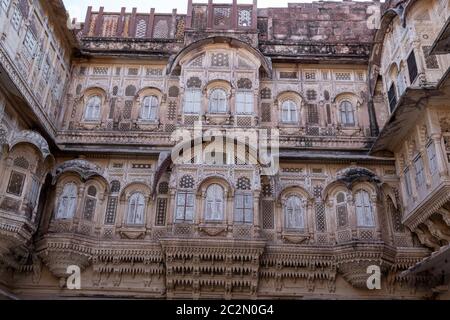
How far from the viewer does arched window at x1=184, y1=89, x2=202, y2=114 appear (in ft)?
49.3

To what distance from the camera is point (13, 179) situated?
11.9m

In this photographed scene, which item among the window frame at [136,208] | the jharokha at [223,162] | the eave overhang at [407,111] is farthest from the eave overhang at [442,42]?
the window frame at [136,208]

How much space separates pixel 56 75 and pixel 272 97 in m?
7.58

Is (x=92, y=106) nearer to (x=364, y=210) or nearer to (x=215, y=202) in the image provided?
(x=215, y=202)

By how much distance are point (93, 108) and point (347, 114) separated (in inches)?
360

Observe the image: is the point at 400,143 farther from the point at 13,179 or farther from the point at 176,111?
the point at 13,179

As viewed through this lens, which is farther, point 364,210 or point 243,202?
point 243,202

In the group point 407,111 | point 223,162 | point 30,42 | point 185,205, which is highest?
point 30,42

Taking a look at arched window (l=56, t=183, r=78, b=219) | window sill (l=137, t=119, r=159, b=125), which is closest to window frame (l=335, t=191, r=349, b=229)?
window sill (l=137, t=119, r=159, b=125)

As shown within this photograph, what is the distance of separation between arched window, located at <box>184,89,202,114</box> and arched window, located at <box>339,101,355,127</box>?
5.11 meters

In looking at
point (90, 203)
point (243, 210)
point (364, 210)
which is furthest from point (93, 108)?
point (364, 210)

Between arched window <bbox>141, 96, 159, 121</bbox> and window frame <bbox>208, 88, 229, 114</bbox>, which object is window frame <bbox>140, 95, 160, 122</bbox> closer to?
arched window <bbox>141, 96, 159, 121</bbox>

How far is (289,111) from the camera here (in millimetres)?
15773

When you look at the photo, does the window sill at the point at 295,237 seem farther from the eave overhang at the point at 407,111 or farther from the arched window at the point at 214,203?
the eave overhang at the point at 407,111
